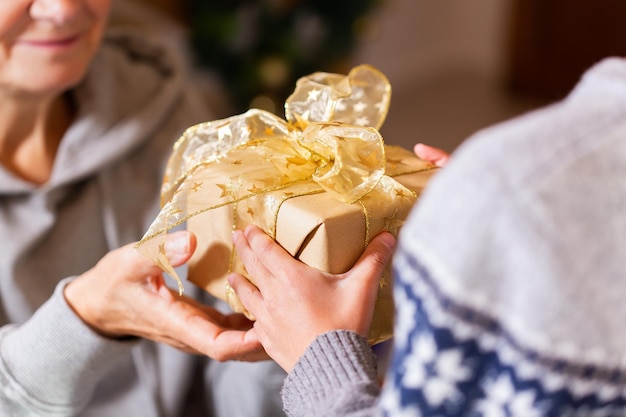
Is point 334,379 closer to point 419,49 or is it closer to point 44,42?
point 44,42

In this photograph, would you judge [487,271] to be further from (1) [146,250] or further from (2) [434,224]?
(1) [146,250]

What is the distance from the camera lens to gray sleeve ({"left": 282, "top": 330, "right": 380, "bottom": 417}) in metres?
0.55

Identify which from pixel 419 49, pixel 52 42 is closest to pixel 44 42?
pixel 52 42

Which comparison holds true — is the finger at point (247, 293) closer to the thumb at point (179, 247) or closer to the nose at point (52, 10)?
the thumb at point (179, 247)

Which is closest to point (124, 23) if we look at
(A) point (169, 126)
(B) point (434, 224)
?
(A) point (169, 126)

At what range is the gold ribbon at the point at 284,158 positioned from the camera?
2.20ft

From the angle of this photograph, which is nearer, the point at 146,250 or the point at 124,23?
the point at 146,250

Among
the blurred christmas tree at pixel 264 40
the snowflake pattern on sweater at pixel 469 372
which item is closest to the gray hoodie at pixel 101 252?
the snowflake pattern on sweater at pixel 469 372

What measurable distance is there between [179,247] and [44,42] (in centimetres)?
34

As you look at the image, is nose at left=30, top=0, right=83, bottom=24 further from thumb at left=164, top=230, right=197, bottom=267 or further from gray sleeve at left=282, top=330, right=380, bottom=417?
gray sleeve at left=282, top=330, right=380, bottom=417

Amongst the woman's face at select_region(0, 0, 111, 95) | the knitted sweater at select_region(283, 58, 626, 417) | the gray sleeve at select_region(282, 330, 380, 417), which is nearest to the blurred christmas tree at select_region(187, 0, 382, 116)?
the woman's face at select_region(0, 0, 111, 95)

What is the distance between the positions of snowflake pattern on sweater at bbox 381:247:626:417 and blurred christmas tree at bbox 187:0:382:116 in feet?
5.46

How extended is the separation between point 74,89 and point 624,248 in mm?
800

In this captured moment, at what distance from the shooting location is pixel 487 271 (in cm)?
42
